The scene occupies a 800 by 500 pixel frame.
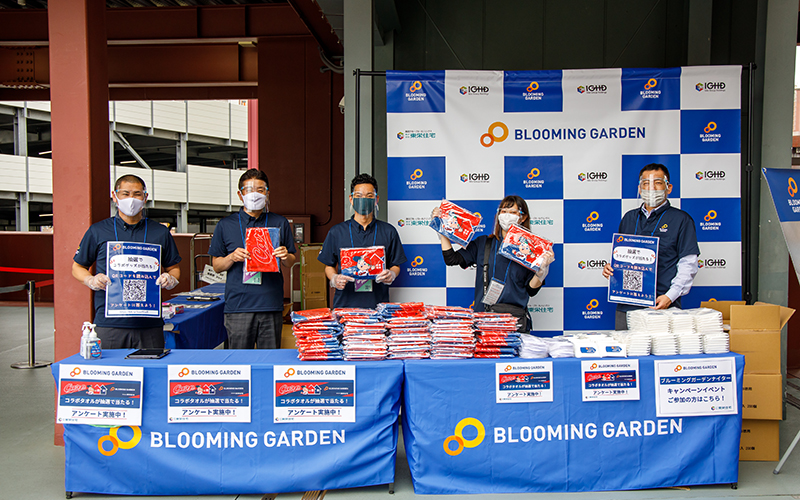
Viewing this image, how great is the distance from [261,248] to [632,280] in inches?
100

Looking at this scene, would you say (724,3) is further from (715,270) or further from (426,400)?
(426,400)

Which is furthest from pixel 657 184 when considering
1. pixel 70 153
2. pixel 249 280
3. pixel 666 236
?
pixel 70 153

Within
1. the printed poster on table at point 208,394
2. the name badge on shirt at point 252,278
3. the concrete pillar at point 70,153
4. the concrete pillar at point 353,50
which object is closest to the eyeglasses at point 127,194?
the concrete pillar at point 70,153

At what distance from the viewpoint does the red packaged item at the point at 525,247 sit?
3.00 m

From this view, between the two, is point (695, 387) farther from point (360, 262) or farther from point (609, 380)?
point (360, 262)

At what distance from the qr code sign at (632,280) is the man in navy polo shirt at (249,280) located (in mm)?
2334

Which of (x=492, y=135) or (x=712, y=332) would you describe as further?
(x=492, y=135)

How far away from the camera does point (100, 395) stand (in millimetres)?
2551

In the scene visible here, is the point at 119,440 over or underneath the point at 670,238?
underneath

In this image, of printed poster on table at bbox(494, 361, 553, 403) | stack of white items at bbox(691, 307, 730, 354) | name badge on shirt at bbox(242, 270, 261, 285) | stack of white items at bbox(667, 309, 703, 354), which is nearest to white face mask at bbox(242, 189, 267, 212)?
name badge on shirt at bbox(242, 270, 261, 285)

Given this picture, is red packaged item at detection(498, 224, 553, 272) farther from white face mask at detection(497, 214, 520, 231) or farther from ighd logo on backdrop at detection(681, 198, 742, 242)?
ighd logo on backdrop at detection(681, 198, 742, 242)

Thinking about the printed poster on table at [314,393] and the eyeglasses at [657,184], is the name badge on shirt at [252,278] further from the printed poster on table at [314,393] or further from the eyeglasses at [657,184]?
the eyeglasses at [657,184]

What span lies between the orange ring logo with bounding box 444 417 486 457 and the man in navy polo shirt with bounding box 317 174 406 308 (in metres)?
1.13

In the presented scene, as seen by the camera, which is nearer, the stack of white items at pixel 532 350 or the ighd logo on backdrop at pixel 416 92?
the stack of white items at pixel 532 350
